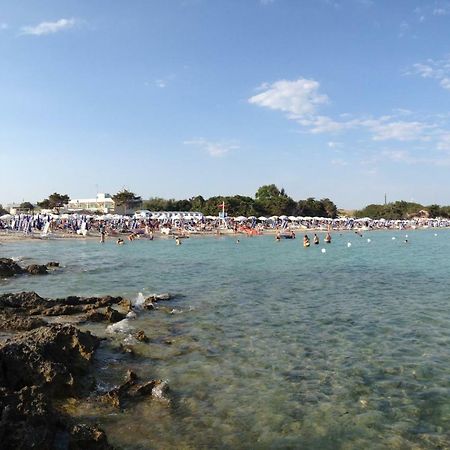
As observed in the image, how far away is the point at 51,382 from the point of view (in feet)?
26.2

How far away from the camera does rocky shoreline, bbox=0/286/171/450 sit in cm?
539

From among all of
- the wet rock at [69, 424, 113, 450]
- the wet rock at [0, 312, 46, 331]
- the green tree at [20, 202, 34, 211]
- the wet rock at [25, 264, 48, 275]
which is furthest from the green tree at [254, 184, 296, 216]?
the wet rock at [69, 424, 113, 450]

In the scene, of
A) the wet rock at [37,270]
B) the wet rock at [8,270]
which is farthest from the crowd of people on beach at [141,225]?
the wet rock at [8,270]

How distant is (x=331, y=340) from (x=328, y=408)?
14.6ft

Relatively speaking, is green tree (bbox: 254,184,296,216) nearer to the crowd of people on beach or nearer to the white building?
the crowd of people on beach

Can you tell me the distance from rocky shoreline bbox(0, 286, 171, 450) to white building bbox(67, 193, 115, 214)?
338ft

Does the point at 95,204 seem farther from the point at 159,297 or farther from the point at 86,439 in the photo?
the point at 86,439

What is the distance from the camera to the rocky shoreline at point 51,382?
5.39 metres

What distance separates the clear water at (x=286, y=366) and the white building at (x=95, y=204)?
95.7 metres

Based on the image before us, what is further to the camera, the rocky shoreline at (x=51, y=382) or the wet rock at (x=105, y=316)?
the wet rock at (x=105, y=316)

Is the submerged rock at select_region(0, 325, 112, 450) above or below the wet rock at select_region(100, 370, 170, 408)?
above

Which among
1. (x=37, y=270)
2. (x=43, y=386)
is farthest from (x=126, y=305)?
(x=37, y=270)

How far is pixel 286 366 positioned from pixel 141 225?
225 feet

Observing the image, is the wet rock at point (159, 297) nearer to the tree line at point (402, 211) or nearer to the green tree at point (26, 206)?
the green tree at point (26, 206)
